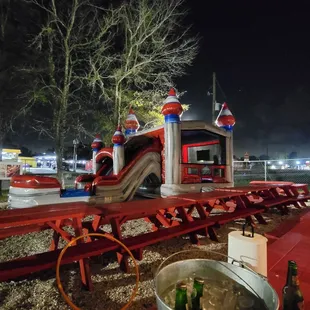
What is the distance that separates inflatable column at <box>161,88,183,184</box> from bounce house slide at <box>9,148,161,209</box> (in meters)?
1.17

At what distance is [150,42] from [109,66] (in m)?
2.91

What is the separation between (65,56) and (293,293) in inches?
535

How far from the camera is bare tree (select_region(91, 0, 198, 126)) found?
12609mm

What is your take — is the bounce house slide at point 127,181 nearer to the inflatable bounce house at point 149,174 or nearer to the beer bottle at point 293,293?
the inflatable bounce house at point 149,174

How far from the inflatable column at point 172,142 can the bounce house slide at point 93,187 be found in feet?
3.83

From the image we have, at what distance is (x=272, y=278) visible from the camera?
2.90m

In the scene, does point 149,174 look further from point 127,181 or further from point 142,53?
point 142,53

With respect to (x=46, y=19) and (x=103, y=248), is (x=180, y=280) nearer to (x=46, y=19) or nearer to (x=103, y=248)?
(x=103, y=248)

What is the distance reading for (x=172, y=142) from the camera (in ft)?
23.0

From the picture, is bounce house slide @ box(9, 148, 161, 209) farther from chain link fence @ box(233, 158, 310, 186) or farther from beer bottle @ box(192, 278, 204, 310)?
chain link fence @ box(233, 158, 310, 186)

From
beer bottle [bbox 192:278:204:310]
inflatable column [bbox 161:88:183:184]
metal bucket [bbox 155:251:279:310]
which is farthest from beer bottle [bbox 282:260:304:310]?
inflatable column [bbox 161:88:183:184]

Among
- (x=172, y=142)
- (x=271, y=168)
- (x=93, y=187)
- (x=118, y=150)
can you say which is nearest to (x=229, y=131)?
(x=172, y=142)

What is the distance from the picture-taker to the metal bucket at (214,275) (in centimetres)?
160

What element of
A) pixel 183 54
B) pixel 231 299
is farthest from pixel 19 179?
pixel 183 54
